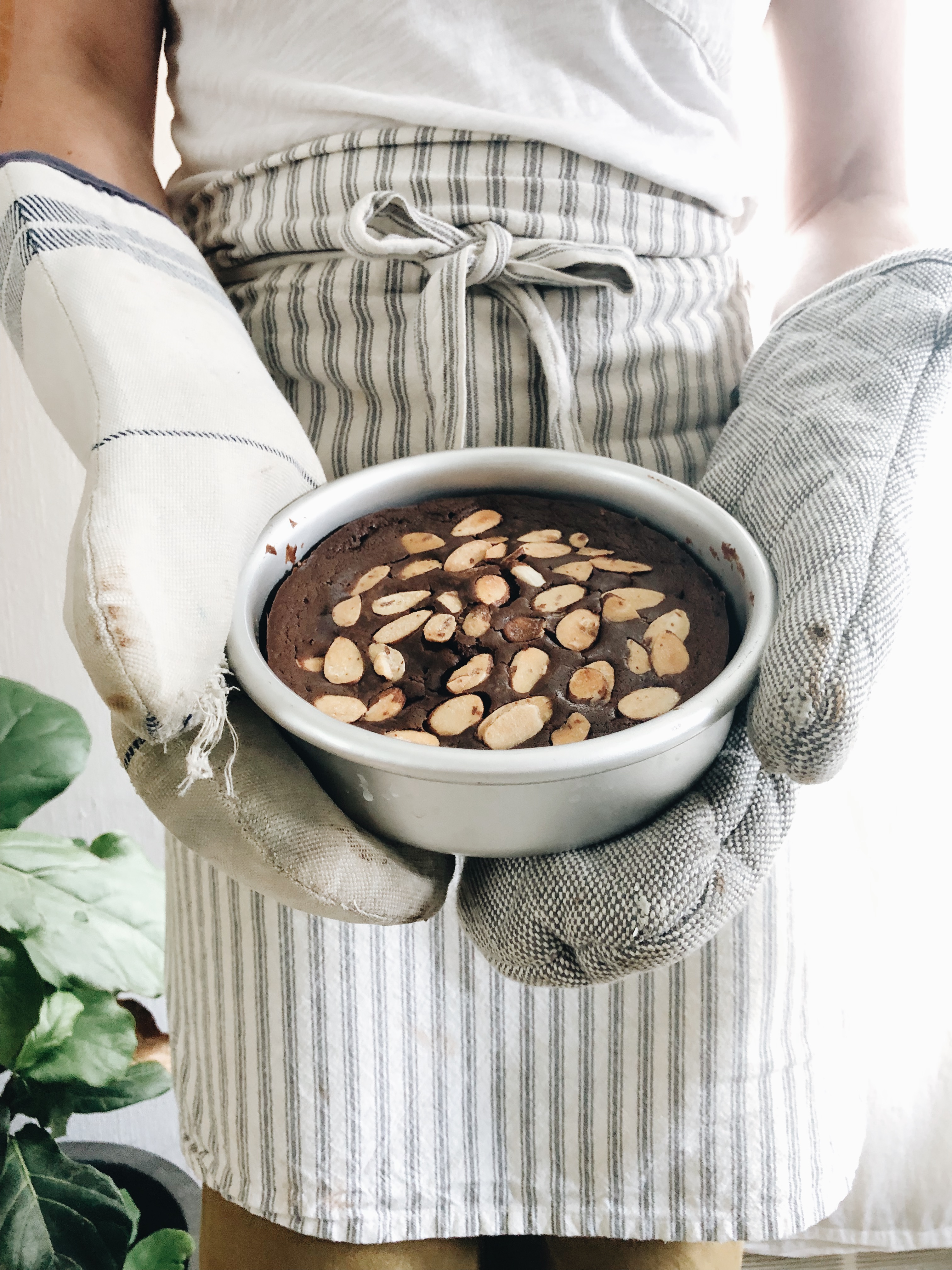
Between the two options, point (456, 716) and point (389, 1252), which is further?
point (389, 1252)

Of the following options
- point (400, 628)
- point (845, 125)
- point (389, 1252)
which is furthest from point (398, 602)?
point (845, 125)

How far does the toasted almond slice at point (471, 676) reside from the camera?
411mm

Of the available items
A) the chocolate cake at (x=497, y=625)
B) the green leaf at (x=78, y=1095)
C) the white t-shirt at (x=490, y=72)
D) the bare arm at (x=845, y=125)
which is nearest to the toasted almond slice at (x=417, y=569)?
the chocolate cake at (x=497, y=625)

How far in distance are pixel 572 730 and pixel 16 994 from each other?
54 cm

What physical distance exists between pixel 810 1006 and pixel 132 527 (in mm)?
494

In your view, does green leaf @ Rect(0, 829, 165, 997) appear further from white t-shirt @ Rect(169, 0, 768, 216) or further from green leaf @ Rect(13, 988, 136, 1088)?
white t-shirt @ Rect(169, 0, 768, 216)

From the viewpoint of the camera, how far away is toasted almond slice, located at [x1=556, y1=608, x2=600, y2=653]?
0.43m

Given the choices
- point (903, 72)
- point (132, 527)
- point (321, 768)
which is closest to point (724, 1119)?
point (321, 768)

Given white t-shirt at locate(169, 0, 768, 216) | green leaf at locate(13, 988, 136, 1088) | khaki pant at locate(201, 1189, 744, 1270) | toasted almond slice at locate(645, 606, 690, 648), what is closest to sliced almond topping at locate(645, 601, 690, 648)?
toasted almond slice at locate(645, 606, 690, 648)

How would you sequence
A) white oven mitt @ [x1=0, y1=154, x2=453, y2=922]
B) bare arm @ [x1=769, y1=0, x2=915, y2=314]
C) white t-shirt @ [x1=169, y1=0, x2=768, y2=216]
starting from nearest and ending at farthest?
white oven mitt @ [x1=0, y1=154, x2=453, y2=922], white t-shirt @ [x1=169, y1=0, x2=768, y2=216], bare arm @ [x1=769, y1=0, x2=915, y2=314]

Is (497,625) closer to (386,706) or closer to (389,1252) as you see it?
(386,706)

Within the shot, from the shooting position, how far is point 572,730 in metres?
0.39

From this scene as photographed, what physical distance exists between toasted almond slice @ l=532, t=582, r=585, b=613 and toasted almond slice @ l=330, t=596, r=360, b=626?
0.09 m

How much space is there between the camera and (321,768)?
394mm
